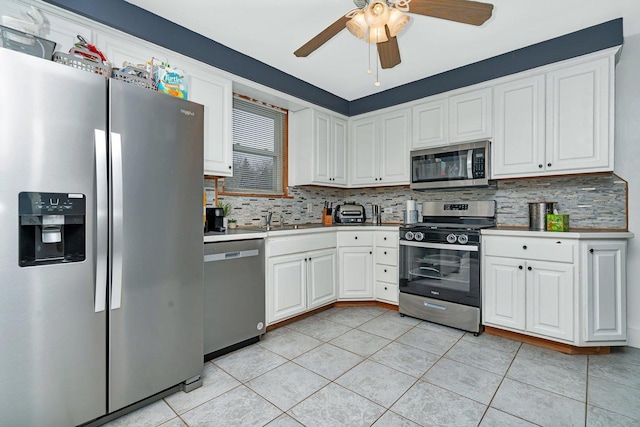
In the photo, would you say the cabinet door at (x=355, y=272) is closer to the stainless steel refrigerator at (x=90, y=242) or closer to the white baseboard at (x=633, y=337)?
the stainless steel refrigerator at (x=90, y=242)

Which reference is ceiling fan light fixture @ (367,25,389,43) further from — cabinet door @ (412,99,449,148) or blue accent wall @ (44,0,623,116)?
cabinet door @ (412,99,449,148)

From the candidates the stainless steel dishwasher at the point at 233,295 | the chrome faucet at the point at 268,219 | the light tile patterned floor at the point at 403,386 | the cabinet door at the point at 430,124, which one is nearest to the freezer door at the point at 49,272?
the light tile patterned floor at the point at 403,386

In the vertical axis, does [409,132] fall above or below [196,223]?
above

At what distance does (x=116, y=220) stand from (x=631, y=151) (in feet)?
12.4

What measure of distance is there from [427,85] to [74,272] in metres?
3.45

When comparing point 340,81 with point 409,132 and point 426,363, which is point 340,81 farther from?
point 426,363

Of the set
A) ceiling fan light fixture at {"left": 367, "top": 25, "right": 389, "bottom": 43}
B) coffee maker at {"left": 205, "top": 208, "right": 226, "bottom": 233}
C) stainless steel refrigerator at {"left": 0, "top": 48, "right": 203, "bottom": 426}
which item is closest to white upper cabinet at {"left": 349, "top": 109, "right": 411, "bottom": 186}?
ceiling fan light fixture at {"left": 367, "top": 25, "right": 389, "bottom": 43}

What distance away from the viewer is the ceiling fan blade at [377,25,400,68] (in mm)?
2045

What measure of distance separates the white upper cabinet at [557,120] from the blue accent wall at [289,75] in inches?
5.0

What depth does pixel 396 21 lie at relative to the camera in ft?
6.13

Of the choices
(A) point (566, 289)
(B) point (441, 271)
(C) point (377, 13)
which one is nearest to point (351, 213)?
(B) point (441, 271)

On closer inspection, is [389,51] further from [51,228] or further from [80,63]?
[51,228]

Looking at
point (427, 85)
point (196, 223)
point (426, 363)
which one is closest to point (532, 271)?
point (426, 363)

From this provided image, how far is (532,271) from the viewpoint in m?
2.57
